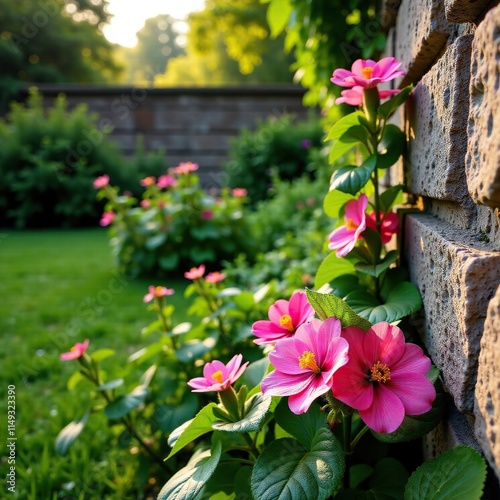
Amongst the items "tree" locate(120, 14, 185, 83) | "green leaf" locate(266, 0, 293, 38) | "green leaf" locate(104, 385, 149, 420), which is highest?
"tree" locate(120, 14, 185, 83)

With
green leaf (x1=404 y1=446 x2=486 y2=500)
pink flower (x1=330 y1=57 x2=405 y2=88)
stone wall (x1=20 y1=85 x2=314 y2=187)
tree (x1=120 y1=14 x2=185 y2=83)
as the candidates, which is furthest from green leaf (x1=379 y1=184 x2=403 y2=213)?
tree (x1=120 y1=14 x2=185 y2=83)

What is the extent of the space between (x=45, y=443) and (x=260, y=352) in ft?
2.61

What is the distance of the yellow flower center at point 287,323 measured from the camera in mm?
877

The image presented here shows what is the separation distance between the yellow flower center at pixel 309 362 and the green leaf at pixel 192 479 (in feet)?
0.78

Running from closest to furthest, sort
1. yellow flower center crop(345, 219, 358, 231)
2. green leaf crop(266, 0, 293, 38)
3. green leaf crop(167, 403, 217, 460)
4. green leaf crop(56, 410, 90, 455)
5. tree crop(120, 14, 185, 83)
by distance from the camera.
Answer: green leaf crop(167, 403, 217, 460) → yellow flower center crop(345, 219, 358, 231) → green leaf crop(56, 410, 90, 455) → green leaf crop(266, 0, 293, 38) → tree crop(120, 14, 185, 83)

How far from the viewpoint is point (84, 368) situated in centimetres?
147

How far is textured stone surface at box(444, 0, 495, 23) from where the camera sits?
71 centimetres

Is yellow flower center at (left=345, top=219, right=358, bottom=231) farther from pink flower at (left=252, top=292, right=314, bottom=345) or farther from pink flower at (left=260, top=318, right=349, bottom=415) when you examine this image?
pink flower at (left=260, top=318, right=349, bottom=415)

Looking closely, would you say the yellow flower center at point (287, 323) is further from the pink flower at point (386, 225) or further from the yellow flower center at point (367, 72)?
the yellow flower center at point (367, 72)

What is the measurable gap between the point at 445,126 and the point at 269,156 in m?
6.39

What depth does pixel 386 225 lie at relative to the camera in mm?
1143

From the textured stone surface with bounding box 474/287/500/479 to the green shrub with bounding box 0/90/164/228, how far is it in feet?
23.0

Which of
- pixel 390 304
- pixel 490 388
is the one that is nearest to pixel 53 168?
pixel 390 304

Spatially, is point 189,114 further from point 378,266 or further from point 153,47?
point 153,47
